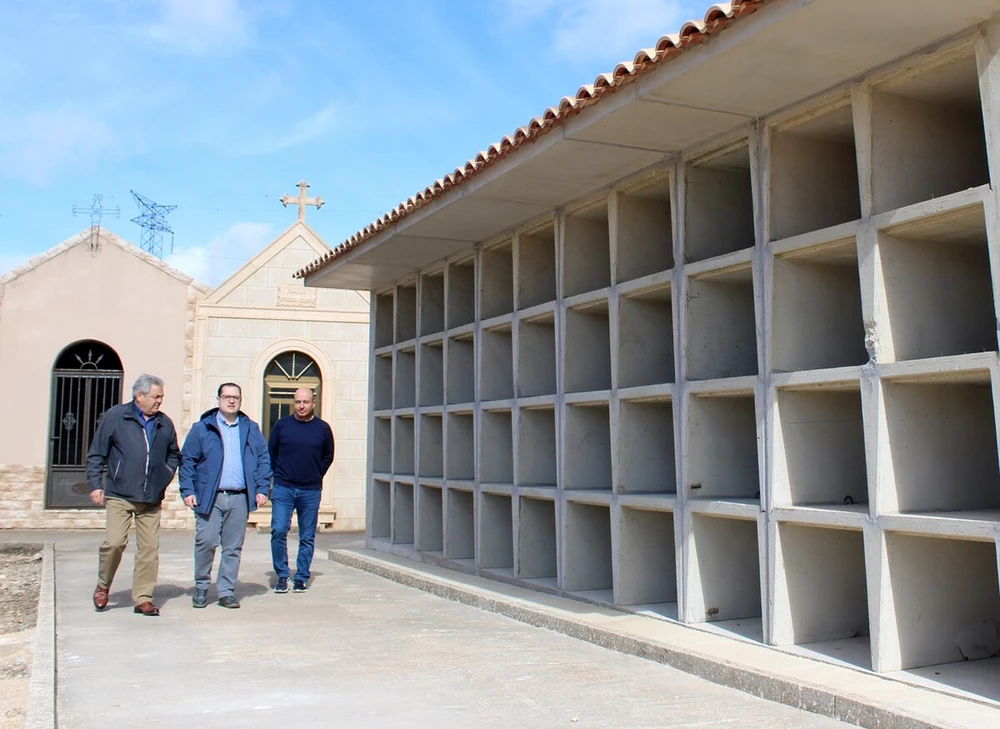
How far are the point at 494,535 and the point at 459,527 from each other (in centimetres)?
70

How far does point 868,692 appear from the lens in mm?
4102

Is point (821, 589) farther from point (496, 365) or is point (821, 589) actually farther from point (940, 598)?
point (496, 365)

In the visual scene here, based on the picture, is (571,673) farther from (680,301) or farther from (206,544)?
(206,544)

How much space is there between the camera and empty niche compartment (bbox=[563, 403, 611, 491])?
6.90 meters

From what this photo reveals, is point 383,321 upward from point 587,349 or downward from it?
upward

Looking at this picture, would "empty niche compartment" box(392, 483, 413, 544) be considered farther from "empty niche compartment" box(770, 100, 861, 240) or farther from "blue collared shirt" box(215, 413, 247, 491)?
"empty niche compartment" box(770, 100, 861, 240)

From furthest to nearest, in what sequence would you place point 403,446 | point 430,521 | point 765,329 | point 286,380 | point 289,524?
point 286,380, point 403,446, point 430,521, point 289,524, point 765,329

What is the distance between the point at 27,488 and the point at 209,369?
3.07 m

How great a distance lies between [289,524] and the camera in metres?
8.00

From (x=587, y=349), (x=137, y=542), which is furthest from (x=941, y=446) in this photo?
(x=137, y=542)

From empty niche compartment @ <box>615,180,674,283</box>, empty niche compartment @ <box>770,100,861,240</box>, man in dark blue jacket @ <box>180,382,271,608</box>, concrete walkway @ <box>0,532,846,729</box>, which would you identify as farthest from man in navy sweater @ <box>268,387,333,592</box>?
empty niche compartment @ <box>770,100,861,240</box>

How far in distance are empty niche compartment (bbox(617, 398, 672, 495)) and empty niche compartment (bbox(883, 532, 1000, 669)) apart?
1940mm

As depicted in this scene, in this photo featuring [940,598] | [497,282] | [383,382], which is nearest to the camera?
[940,598]

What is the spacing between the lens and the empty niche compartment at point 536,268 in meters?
7.73
